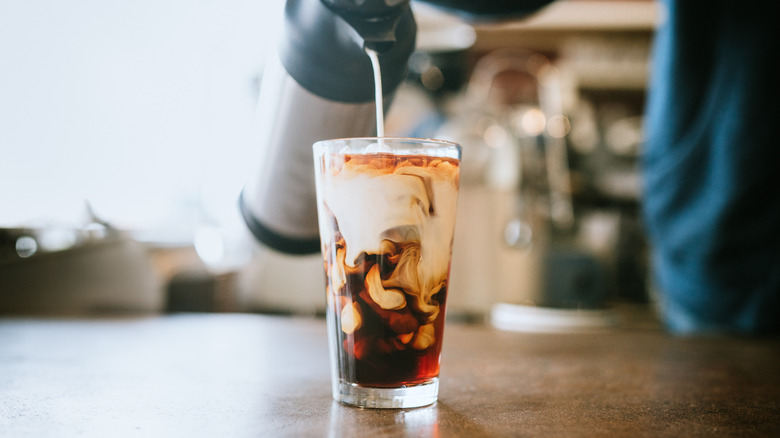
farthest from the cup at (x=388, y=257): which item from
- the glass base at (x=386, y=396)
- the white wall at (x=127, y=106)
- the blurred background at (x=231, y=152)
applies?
the white wall at (x=127, y=106)

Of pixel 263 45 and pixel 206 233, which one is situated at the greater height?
pixel 263 45

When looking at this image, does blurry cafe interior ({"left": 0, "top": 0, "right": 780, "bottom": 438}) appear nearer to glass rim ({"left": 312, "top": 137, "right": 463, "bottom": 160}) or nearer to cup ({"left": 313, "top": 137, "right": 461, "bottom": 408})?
cup ({"left": 313, "top": 137, "right": 461, "bottom": 408})

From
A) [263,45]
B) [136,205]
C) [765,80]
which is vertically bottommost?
[136,205]

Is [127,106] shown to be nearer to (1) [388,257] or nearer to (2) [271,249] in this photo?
(2) [271,249]

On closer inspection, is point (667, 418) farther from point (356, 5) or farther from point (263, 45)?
point (263, 45)

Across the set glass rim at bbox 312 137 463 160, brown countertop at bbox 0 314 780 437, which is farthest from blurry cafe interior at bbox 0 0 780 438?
glass rim at bbox 312 137 463 160

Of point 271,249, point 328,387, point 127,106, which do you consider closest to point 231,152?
point 127,106

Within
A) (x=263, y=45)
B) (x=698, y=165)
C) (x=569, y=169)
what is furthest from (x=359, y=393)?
(x=569, y=169)
